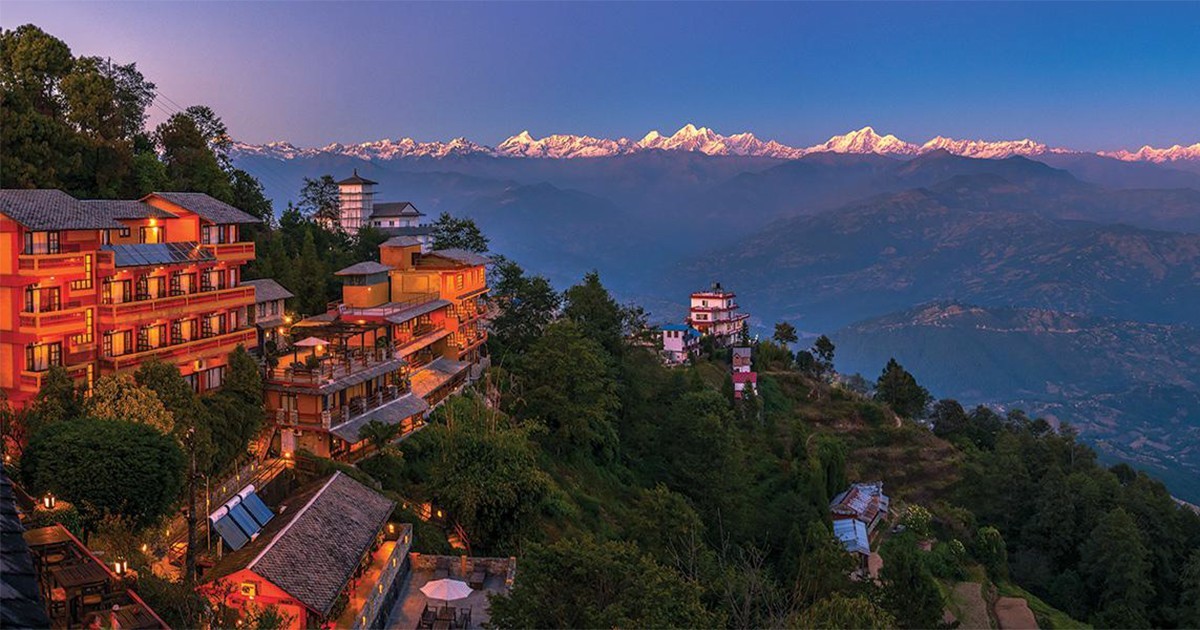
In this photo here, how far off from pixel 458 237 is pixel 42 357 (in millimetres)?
36462

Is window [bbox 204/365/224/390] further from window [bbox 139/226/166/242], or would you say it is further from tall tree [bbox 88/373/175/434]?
tall tree [bbox 88/373/175/434]

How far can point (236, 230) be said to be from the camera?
34094mm

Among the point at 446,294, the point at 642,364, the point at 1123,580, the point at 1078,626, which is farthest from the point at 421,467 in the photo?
the point at 1123,580

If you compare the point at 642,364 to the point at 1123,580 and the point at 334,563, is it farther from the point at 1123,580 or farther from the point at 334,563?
the point at 334,563

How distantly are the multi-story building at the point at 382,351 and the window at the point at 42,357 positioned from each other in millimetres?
7376

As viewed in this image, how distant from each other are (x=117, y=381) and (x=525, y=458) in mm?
12294

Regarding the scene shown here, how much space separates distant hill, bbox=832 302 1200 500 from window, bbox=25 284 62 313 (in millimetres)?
142842

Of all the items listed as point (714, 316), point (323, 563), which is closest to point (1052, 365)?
point (714, 316)

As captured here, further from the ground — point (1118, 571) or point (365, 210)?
point (365, 210)

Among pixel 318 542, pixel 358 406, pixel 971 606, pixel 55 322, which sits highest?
pixel 55 322

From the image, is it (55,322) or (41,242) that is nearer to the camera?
(55,322)

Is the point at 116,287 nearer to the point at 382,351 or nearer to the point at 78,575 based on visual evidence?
the point at 382,351

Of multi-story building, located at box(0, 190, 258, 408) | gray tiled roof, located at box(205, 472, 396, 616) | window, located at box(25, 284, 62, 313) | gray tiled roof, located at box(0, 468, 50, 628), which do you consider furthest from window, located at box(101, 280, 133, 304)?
gray tiled roof, located at box(0, 468, 50, 628)

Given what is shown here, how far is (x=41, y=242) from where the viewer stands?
24.9 metres
